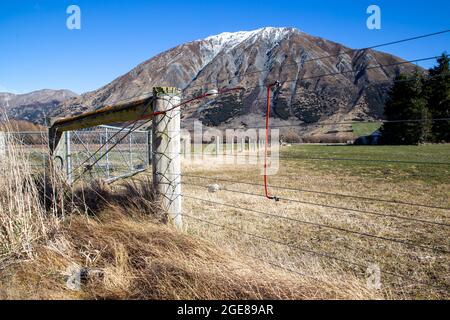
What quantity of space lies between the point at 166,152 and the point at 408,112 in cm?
3573

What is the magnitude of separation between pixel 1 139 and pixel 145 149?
424 inches

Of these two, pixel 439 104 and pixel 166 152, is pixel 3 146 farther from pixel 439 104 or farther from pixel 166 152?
pixel 439 104

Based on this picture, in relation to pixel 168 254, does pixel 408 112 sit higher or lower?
higher

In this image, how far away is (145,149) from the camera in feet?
47.2

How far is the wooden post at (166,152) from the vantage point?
10.2 feet

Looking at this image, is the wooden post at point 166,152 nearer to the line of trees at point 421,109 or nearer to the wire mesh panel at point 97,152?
the wire mesh panel at point 97,152

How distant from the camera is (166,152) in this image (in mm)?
3133

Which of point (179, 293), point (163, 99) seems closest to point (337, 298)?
point (179, 293)

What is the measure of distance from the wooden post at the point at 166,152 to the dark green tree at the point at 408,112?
33.3m

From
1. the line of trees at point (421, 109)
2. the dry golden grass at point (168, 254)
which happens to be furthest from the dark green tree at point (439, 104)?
the dry golden grass at point (168, 254)

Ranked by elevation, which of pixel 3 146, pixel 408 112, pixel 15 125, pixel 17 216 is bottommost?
pixel 17 216

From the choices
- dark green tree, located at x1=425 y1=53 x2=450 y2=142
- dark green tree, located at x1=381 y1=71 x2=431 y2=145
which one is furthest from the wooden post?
dark green tree, located at x1=425 y1=53 x2=450 y2=142

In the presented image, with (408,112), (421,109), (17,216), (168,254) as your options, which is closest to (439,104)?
(421,109)
